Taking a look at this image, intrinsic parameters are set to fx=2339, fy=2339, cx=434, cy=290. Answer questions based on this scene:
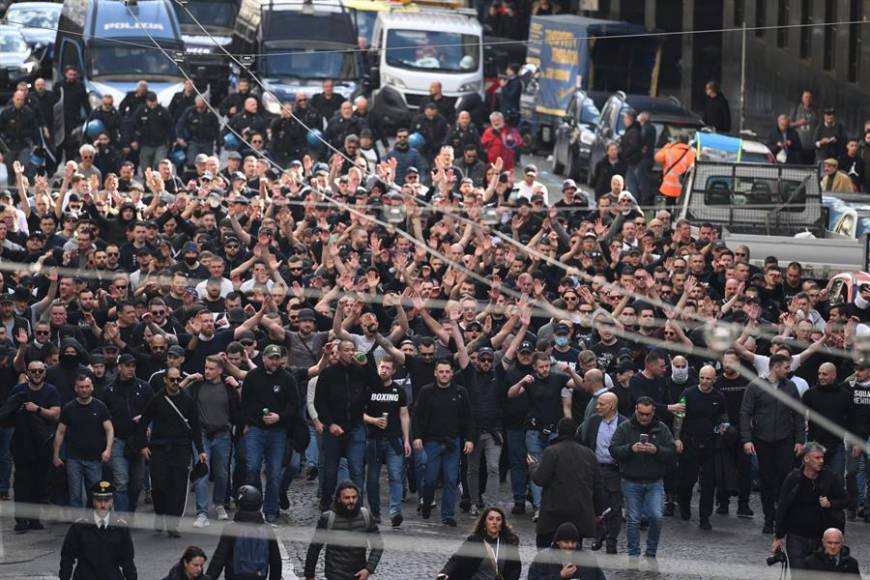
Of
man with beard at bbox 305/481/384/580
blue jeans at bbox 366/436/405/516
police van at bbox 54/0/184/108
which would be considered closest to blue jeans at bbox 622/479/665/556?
blue jeans at bbox 366/436/405/516

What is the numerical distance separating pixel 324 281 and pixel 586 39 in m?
18.8

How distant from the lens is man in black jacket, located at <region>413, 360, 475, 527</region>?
18.7 meters

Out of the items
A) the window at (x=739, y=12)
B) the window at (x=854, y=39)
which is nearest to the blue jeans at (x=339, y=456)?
the window at (x=854, y=39)

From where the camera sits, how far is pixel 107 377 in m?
18.8

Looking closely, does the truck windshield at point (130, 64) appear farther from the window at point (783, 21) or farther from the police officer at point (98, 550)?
the police officer at point (98, 550)

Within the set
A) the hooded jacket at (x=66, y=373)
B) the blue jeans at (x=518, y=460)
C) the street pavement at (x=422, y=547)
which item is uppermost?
the hooded jacket at (x=66, y=373)

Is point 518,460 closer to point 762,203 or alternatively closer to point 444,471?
point 444,471

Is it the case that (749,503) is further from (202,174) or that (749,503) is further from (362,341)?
(202,174)

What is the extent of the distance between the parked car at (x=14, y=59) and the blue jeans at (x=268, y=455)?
70.1ft

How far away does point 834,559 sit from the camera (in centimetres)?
1594

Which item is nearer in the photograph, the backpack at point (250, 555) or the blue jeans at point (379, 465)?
the backpack at point (250, 555)

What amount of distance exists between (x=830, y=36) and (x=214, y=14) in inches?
445

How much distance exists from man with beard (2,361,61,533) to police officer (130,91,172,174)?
12.9 m

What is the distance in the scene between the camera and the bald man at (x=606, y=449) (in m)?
→ 17.9
